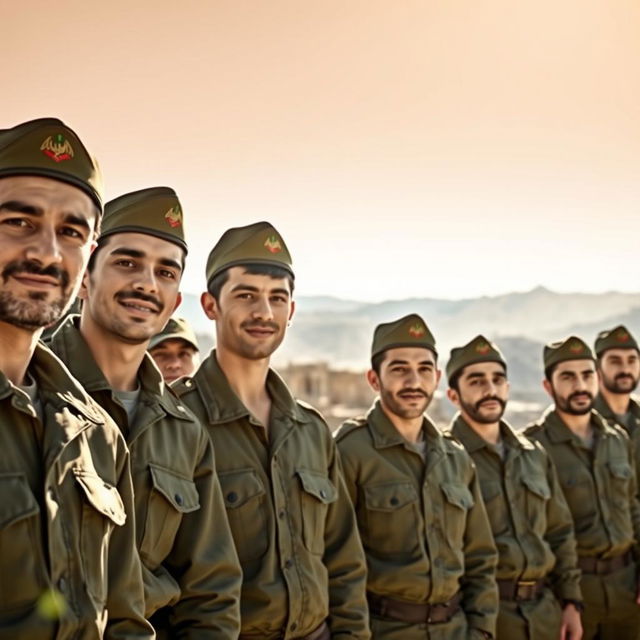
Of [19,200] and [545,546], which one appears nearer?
[19,200]

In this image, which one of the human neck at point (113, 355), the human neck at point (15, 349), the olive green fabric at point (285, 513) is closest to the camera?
the human neck at point (15, 349)

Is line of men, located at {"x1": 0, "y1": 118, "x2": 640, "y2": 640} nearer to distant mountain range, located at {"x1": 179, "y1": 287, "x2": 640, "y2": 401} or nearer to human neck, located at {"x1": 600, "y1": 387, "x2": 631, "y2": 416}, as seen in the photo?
human neck, located at {"x1": 600, "y1": 387, "x2": 631, "y2": 416}

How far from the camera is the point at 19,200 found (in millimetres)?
2023

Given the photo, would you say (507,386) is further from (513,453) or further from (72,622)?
(72,622)

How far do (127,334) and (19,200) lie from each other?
0.83 metres

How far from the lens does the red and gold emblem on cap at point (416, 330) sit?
15.6 feet

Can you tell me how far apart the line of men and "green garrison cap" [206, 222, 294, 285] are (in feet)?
0.04

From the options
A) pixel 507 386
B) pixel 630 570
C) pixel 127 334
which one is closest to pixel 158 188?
pixel 127 334

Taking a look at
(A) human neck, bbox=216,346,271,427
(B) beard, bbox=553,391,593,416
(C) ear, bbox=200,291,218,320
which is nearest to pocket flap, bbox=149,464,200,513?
(A) human neck, bbox=216,346,271,427

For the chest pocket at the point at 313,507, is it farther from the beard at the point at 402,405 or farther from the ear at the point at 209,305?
the beard at the point at 402,405

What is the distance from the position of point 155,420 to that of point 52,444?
764 millimetres

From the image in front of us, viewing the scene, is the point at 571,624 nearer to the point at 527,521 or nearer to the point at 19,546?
the point at 527,521

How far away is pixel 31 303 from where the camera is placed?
1.94 m

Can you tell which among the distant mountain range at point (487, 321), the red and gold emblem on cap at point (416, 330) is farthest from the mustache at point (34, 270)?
the distant mountain range at point (487, 321)
